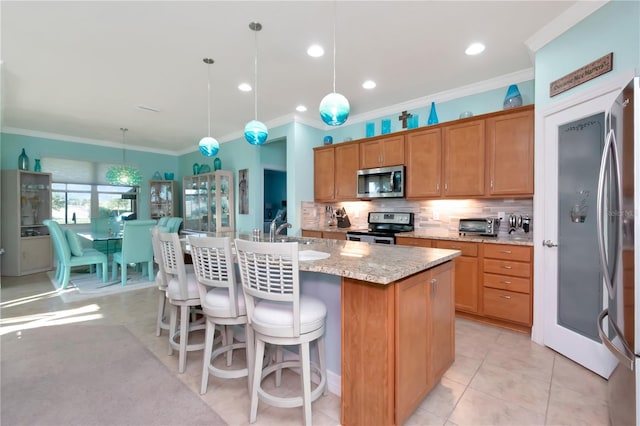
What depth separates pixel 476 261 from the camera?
3.07m

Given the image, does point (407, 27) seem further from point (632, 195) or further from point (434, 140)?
point (632, 195)

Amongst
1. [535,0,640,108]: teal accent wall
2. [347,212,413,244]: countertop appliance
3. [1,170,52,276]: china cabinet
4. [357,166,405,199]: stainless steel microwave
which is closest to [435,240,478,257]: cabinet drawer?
[347,212,413,244]: countertop appliance

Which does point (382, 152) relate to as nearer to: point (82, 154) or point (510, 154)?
point (510, 154)

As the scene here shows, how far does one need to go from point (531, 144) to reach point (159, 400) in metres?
3.77

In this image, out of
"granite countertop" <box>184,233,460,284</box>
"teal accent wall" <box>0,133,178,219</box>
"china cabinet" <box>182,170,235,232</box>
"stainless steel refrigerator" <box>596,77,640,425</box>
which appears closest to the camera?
"stainless steel refrigerator" <box>596,77,640,425</box>

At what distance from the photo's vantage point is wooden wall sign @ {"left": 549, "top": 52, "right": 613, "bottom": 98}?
6.74 ft

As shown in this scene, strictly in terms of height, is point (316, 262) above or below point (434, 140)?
below

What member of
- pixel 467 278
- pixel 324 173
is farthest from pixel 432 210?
pixel 324 173

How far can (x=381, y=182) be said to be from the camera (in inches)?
165

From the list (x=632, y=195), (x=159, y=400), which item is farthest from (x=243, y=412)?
(x=632, y=195)

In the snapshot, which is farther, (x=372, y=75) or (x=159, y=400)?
(x=372, y=75)

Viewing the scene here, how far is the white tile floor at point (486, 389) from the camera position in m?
1.69

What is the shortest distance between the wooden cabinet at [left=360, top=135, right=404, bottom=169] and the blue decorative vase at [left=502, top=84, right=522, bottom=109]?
1.21 metres

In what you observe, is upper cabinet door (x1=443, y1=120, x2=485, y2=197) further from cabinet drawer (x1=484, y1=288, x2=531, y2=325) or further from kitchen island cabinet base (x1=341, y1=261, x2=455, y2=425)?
kitchen island cabinet base (x1=341, y1=261, x2=455, y2=425)
